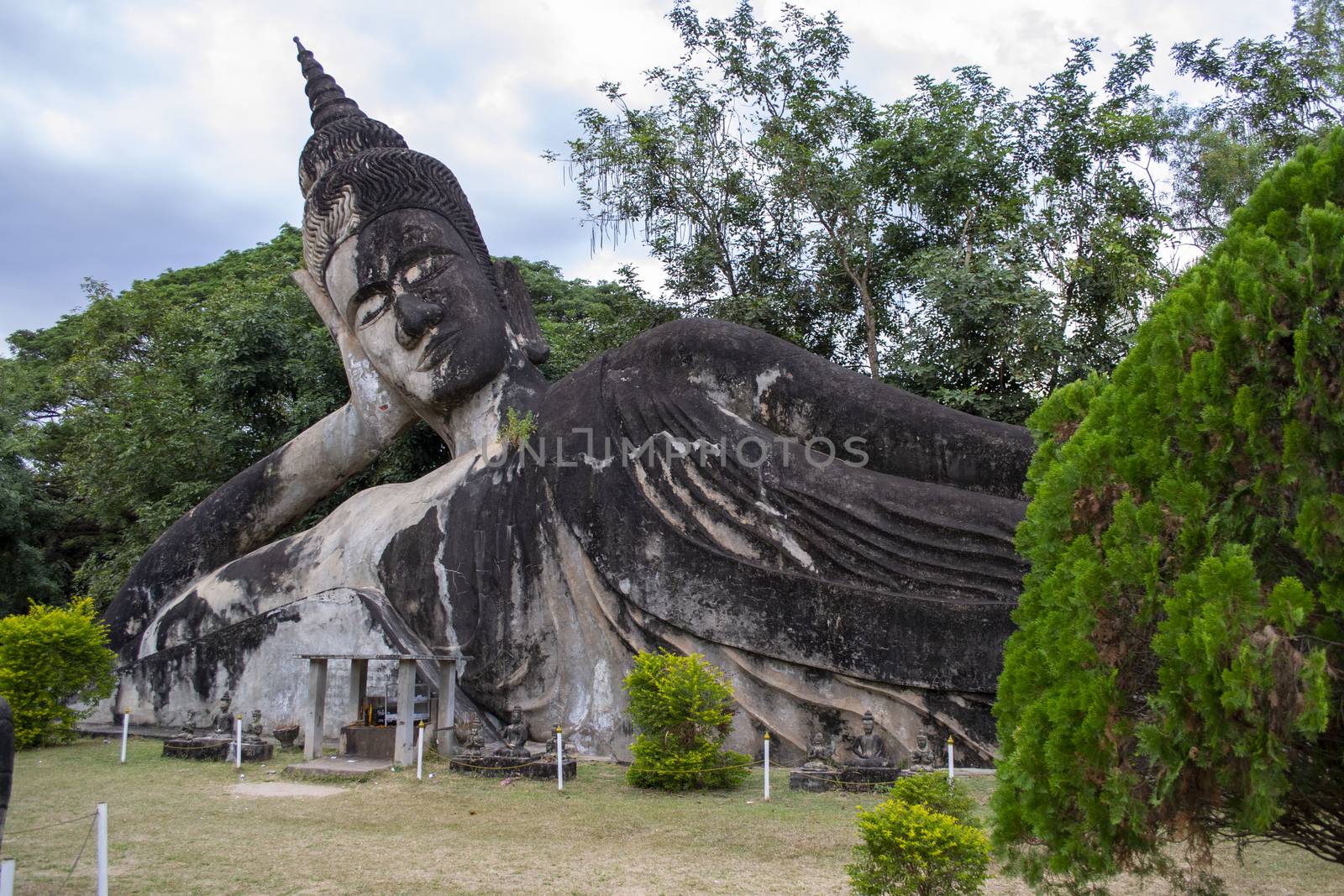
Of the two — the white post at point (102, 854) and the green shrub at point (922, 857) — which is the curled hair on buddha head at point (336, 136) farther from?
the green shrub at point (922, 857)

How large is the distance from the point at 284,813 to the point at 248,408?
897 cm

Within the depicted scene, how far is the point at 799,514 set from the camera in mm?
6480

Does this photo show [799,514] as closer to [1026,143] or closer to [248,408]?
[1026,143]

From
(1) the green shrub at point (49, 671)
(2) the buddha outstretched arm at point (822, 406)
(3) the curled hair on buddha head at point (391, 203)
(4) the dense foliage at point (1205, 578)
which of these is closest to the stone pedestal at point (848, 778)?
(2) the buddha outstretched arm at point (822, 406)

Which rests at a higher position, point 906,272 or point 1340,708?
point 906,272

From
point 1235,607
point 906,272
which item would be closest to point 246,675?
point 1235,607

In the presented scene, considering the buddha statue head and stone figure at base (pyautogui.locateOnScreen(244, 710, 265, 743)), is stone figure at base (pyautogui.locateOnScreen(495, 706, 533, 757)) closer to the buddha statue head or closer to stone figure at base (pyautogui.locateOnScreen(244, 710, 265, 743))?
stone figure at base (pyautogui.locateOnScreen(244, 710, 265, 743))

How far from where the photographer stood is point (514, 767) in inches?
233

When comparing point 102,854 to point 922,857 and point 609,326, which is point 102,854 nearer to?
point 922,857

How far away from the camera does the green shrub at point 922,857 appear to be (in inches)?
128

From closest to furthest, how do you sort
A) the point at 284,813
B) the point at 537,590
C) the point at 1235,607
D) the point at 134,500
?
the point at 1235,607 < the point at 284,813 < the point at 537,590 < the point at 134,500

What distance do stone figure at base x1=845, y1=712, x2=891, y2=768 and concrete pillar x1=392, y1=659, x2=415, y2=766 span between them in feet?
8.15

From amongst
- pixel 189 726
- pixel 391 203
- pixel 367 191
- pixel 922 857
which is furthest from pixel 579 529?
pixel 922 857

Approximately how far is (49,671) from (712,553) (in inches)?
181
